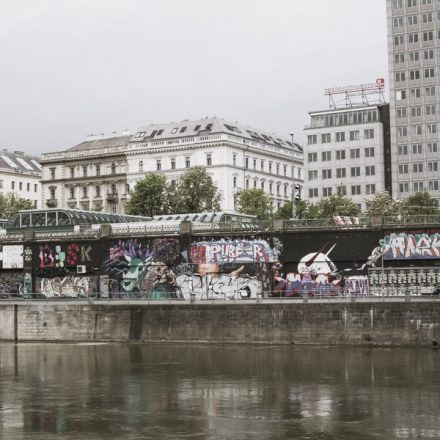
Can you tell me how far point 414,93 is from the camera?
16100 centimetres

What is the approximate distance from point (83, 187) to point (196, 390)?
132 m

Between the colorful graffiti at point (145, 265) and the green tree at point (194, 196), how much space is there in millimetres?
50794

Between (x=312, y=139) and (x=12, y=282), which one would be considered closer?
(x=12, y=282)

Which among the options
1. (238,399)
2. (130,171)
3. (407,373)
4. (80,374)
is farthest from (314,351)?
(130,171)

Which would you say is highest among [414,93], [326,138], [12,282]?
[414,93]

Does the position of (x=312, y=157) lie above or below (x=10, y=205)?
above

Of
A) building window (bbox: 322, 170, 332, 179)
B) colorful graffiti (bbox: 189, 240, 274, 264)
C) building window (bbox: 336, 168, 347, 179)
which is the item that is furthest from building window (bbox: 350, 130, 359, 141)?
colorful graffiti (bbox: 189, 240, 274, 264)

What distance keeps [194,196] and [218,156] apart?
83.1 ft

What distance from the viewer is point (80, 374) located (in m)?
58.2

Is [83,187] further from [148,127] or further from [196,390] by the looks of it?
[196,390]

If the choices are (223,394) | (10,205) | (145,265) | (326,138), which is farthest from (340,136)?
(223,394)

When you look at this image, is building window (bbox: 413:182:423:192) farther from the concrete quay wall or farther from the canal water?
the canal water

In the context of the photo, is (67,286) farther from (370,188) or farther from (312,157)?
(312,157)

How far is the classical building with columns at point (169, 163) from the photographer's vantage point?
166 metres
